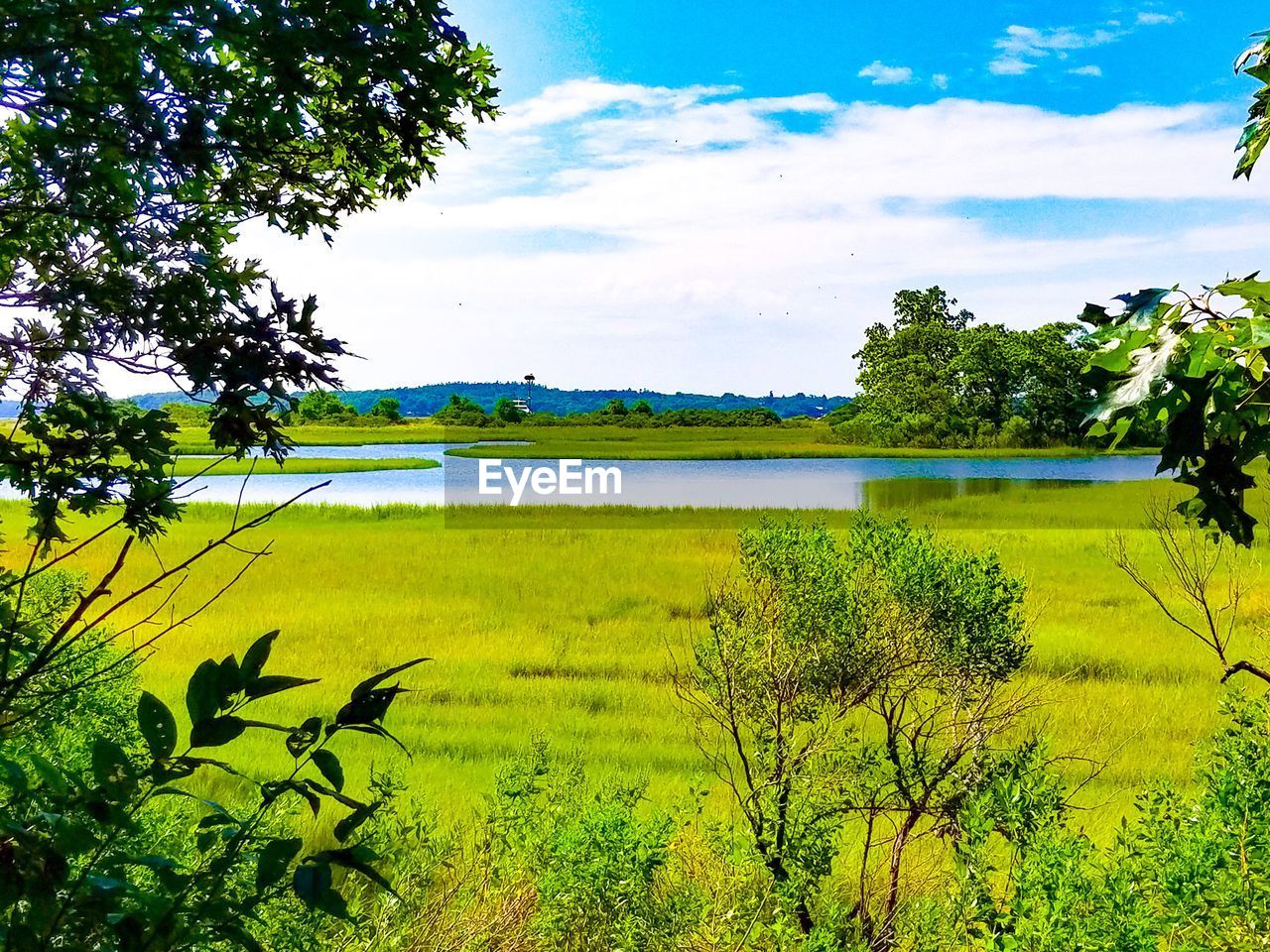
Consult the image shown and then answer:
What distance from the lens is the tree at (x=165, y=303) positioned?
1182 millimetres

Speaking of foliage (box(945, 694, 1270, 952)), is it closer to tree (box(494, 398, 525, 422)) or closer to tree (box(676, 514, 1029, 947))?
tree (box(676, 514, 1029, 947))

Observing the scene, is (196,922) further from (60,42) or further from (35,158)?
(35,158)

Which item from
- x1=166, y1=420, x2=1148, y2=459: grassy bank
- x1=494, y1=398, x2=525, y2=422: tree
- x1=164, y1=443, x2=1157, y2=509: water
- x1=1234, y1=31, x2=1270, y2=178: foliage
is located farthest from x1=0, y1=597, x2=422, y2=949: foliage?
x1=494, y1=398, x2=525, y2=422: tree

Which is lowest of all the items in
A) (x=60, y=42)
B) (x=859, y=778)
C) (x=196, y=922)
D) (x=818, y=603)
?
(x=859, y=778)

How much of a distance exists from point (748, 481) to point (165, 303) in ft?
124

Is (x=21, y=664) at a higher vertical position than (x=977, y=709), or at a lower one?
higher

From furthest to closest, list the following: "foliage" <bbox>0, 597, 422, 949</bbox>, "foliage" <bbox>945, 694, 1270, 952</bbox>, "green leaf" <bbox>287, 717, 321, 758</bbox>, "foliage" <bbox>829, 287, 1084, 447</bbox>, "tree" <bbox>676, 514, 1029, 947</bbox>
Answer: "foliage" <bbox>829, 287, 1084, 447</bbox>
"tree" <bbox>676, 514, 1029, 947</bbox>
"foliage" <bbox>945, 694, 1270, 952</bbox>
"green leaf" <bbox>287, 717, 321, 758</bbox>
"foliage" <bbox>0, 597, 422, 949</bbox>

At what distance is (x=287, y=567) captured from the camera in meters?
18.3

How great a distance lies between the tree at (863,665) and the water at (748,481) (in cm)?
2179

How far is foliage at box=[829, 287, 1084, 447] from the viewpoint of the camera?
46062 millimetres

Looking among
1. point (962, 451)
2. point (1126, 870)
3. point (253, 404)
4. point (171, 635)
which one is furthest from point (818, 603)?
point (962, 451)

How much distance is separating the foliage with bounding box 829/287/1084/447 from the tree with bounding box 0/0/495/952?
4486 centimetres

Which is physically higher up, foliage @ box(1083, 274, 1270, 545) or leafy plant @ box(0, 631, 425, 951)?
foliage @ box(1083, 274, 1270, 545)

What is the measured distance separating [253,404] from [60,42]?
961 mm
